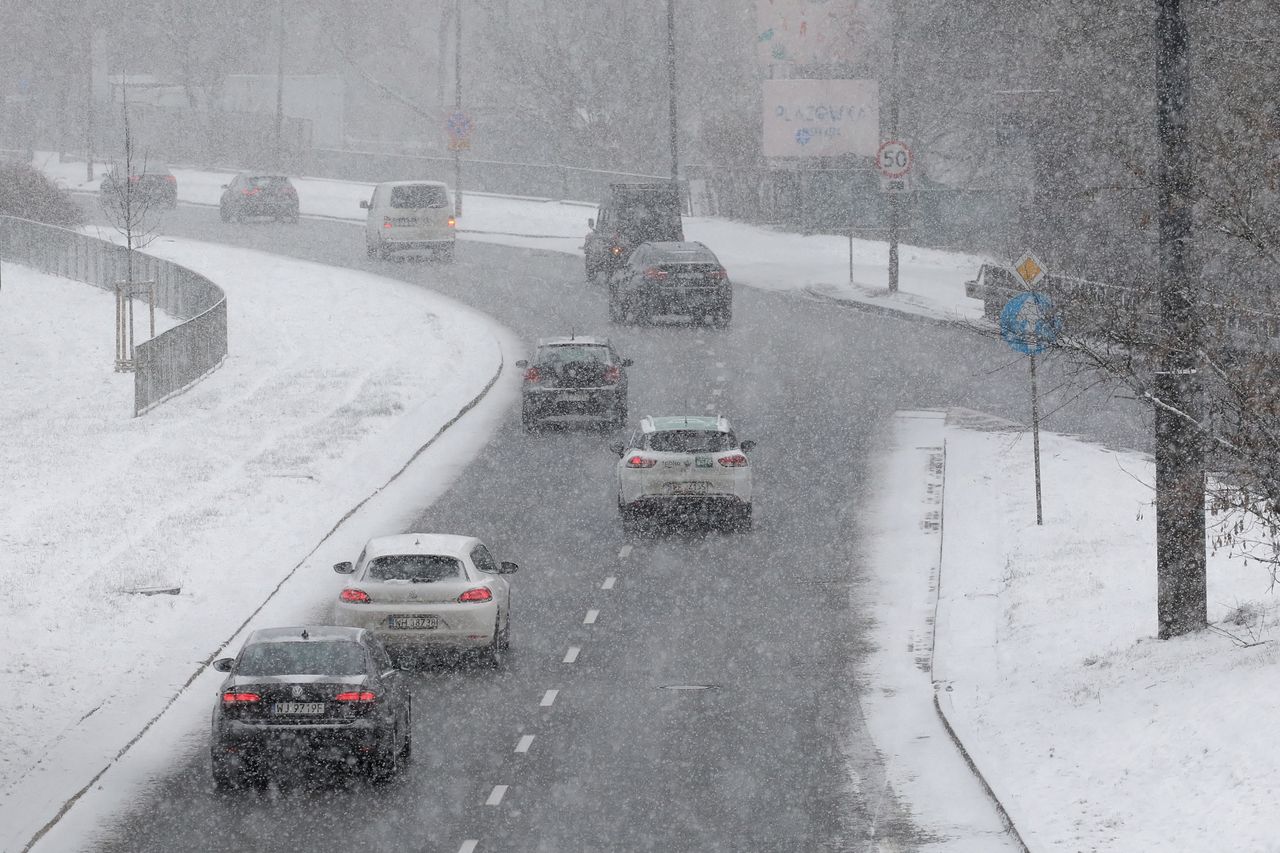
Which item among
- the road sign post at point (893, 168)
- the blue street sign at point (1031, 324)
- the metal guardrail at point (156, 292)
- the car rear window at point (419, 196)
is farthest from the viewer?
the car rear window at point (419, 196)

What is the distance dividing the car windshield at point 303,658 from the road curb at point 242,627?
1920mm

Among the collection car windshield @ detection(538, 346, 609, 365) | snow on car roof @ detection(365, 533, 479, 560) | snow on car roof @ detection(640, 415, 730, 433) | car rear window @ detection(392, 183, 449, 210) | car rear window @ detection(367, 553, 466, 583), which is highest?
car rear window @ detection(392, 183, 449, 210)

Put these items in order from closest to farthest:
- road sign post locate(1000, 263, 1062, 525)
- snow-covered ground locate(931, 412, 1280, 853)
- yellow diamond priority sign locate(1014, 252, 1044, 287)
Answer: snow-covered ground locate(931, 412, 1280, 853), road sign post locate(1000, 263, 1062, 525), yellow diamond priority sign locate(1014, 252, 1044, 287)

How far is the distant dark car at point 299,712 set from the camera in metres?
15.3

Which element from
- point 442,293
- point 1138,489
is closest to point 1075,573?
point 1138,489

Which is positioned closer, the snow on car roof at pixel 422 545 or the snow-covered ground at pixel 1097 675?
the snow-covered ground at pixel 1097 675

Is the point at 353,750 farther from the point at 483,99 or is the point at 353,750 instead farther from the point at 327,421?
the point at 483,99

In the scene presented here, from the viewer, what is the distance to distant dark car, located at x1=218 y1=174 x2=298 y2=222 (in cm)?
6562

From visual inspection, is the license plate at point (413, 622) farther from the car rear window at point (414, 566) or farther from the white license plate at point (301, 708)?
the white license plate at point (301, 708)

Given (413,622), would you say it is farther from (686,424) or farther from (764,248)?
(764,248)

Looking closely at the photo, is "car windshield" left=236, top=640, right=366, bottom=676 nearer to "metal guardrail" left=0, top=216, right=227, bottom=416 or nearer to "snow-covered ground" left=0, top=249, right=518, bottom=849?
"snow-covered ground" left=0, top=249, right=518, bottom=849

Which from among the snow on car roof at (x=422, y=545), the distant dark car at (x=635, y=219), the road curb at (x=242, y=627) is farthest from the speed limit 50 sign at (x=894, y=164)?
the snow on car roof at (x=422, y=545)

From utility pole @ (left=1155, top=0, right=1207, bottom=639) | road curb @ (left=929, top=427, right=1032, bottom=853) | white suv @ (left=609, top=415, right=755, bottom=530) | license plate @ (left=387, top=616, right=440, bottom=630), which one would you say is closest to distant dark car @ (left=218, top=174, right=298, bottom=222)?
white suv @ (left=609, top=415, right=755, bottom=530)

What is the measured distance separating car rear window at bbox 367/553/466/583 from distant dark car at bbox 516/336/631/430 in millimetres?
13210
